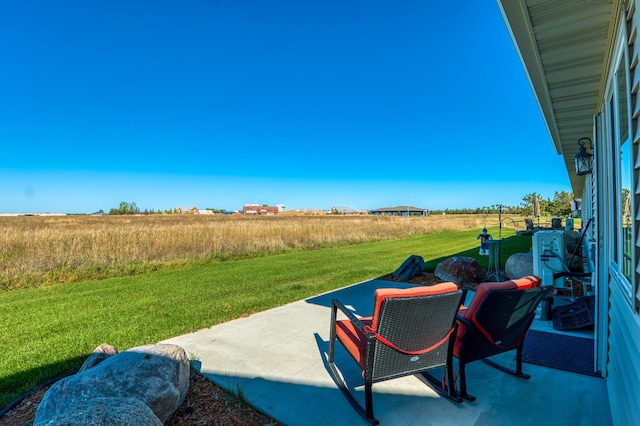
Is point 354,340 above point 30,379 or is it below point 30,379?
above

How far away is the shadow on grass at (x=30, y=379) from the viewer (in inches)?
102

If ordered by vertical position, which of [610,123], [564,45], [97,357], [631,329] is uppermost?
[564,45]

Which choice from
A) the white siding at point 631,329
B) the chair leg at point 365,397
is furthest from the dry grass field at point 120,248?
the white siding at point 631,329

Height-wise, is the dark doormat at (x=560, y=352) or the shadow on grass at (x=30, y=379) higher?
the dark doormat at (x=560, y=352)

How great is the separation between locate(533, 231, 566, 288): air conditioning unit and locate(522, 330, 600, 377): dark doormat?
1.57m

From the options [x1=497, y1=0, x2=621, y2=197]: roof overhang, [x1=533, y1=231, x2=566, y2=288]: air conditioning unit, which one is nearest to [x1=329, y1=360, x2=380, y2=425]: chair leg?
[x1=497, y1=0, x2=621, y2=197]: roof overhang

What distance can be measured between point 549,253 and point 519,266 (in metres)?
1.48

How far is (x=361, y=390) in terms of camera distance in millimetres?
2631

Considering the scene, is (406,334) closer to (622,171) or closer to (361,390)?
(361,390)

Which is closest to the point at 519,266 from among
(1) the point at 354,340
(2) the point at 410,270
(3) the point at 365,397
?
(2) the point at 410,270

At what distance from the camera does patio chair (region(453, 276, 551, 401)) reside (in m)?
2.30

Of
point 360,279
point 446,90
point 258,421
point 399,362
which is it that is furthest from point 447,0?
point 446,90

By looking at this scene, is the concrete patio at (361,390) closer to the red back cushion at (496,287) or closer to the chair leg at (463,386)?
the chair leg at (463,386)

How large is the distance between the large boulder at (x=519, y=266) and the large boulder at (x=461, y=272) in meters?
0.50
